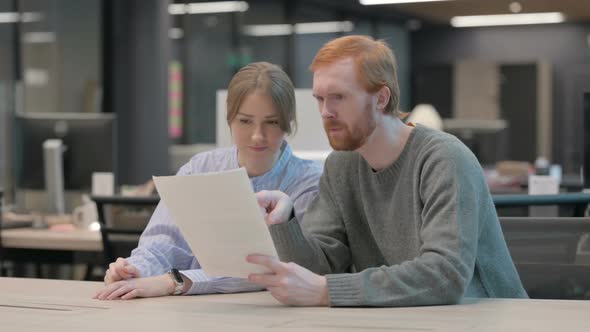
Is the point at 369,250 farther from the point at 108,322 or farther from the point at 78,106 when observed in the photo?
the point at 78,106

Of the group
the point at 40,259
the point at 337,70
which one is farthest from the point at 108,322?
the point at 40,259

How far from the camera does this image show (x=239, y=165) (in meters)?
2.89

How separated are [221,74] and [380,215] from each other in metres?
11.6

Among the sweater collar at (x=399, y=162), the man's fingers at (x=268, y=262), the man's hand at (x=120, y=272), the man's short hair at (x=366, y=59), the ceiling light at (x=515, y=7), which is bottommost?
the man's hand at (x=120, y=272)

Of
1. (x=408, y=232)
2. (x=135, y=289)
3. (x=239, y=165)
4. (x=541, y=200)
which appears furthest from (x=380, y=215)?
(x=541, y=200)

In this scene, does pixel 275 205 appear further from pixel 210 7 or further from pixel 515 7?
pixel 515 7

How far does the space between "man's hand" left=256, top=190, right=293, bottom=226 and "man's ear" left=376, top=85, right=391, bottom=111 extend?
32cm

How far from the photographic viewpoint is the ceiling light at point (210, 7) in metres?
13.2

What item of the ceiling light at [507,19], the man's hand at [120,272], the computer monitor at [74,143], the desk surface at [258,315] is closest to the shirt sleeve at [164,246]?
the man's hand at [120,272]

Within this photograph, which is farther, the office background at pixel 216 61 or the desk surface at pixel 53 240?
the office background at pixel 216 61

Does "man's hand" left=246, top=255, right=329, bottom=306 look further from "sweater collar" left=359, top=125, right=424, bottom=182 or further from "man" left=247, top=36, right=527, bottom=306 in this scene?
"sweater collar" left=359, top=125, right=424, bottom=182

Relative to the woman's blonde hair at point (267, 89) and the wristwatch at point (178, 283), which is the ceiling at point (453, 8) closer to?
the woman's blonde hair at point (267, 89)

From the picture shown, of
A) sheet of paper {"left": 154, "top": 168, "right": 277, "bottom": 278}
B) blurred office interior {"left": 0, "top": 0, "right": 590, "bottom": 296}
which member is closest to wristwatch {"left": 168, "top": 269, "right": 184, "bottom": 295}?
sheet of paper {"left": 154, "top": 168, "right": 277, "bottom": 278}

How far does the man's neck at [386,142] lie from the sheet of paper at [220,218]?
44cm
